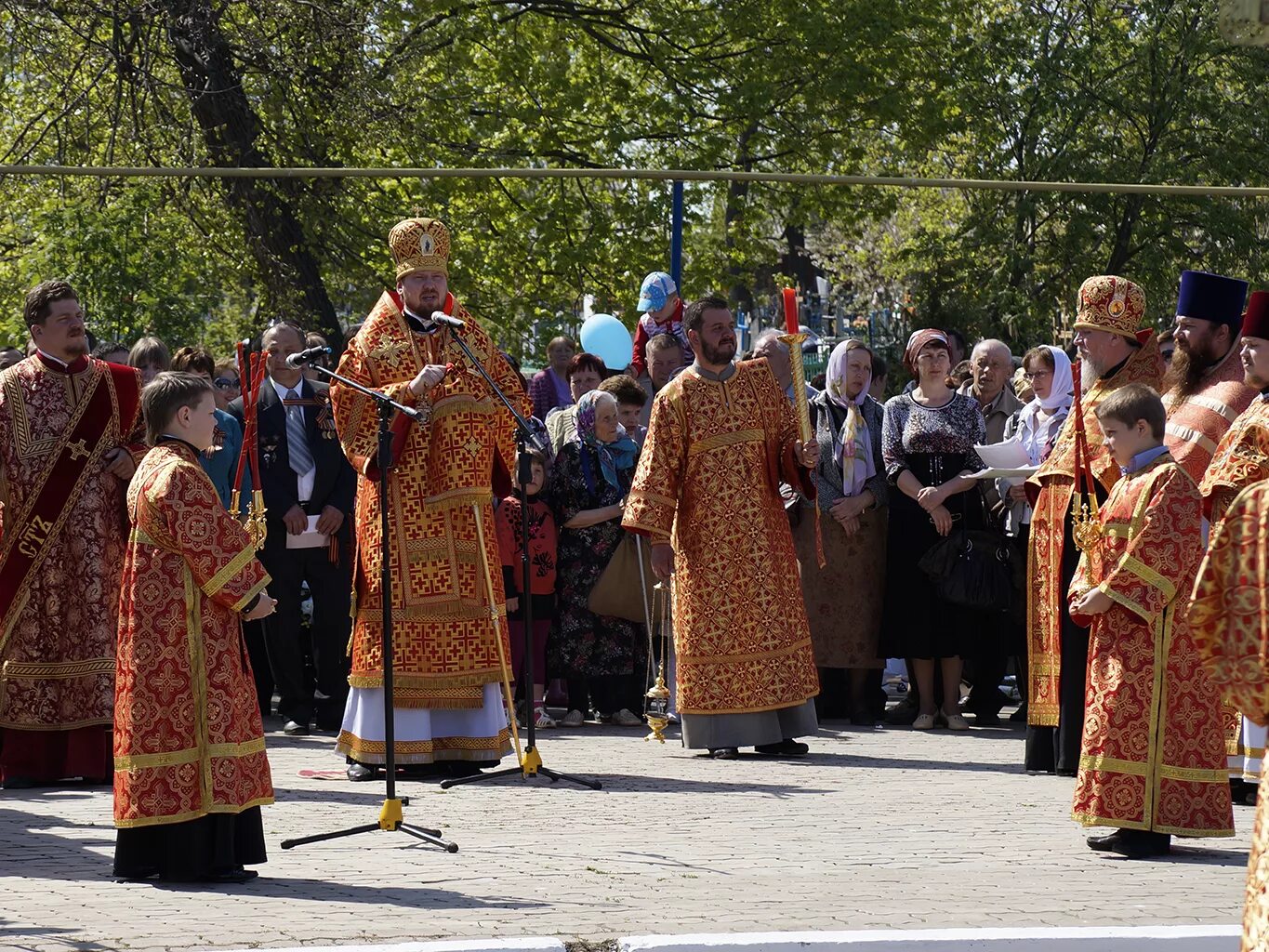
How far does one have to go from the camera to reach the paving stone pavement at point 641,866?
632cm

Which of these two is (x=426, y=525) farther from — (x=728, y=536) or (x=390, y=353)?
(x=728, y=536)

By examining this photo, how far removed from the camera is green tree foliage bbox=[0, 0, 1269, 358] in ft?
60.5

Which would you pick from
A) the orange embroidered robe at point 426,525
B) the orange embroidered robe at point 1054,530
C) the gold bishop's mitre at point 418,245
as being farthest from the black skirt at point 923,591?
the gold bishop's mitre at point 418,245

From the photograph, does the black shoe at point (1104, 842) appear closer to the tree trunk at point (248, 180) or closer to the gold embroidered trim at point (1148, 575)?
the gold embroidered trim at point (1148, 575)

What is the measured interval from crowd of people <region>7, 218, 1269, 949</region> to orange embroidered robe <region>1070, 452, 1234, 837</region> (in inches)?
0.6

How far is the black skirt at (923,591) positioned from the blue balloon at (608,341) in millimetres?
4169

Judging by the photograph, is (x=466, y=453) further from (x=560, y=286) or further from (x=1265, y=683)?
(x=560, y=286)

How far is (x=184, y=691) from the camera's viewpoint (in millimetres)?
7055

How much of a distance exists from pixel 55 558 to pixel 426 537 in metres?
1.85

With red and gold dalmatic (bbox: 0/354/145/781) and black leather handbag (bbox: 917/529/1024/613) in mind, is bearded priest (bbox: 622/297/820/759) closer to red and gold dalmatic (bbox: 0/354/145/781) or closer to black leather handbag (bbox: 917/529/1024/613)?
black leather handbag (bbox: 917/529/1024/613)

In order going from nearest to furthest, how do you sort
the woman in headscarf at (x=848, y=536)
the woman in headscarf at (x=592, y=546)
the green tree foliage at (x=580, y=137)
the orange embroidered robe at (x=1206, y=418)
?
1. the orange embroidered robe at (x=1206, y=418)
2. the woman in headscarf at (x=592, y=546)
3. the woman in headscarf at (x=848, y=536)
4. the green tree foliage at (x=580, y=137)

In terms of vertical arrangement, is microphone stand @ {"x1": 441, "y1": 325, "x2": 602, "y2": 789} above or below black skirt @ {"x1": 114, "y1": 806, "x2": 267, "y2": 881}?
above

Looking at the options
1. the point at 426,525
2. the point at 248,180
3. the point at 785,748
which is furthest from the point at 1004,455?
the point at 248,180

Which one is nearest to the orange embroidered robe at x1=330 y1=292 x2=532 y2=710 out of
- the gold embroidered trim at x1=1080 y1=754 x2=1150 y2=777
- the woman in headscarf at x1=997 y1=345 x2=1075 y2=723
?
the gold embroidered trim at x1=1080 y1=754 x2=1150 y2=777
